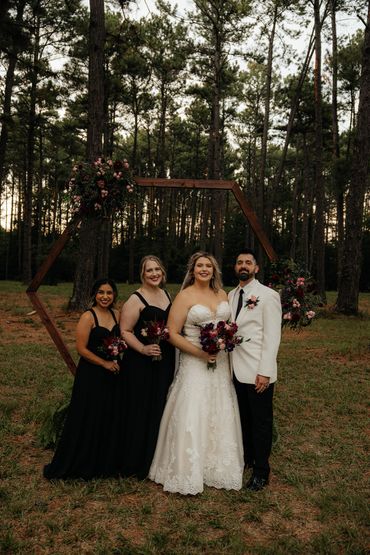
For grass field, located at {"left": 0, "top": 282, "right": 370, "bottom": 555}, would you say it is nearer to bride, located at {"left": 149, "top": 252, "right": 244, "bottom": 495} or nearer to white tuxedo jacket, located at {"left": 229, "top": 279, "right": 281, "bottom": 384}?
bride, located at {"left": 149, "top": 252, "right": 244, "bottom": 495}

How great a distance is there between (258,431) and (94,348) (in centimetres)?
183

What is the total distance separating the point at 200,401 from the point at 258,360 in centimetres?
69

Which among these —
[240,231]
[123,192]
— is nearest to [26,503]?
[123,192]

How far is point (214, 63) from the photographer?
2270cm

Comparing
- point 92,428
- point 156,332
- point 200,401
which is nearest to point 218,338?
point 156,332

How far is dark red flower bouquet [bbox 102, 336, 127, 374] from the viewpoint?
458 centimetres

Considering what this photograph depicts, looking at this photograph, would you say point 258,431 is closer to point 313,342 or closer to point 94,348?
point 94,348

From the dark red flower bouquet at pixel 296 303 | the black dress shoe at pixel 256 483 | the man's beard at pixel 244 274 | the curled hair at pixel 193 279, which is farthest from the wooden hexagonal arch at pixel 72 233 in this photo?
the black dress shoe at pixel 256 483

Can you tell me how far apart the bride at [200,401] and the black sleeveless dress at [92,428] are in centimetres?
47

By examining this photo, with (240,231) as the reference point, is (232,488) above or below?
below

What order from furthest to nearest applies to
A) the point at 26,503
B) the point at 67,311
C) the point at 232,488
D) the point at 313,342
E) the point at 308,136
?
the point at 308,136, the point at 67,311, the point at 313,342, the point at 232,488, the point at 26,503

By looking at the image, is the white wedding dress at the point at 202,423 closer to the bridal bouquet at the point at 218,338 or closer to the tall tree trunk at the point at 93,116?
the bridal bouquet at the point at 218,338

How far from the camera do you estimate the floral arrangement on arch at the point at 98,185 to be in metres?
5.72

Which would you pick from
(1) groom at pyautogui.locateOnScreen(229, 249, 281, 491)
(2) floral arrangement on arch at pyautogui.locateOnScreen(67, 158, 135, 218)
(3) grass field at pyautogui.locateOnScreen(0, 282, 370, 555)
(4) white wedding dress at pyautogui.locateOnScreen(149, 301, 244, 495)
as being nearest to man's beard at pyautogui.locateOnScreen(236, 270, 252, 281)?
(1) groom at pyautogui.locateOnScreen(229, 249, 281, 491)
